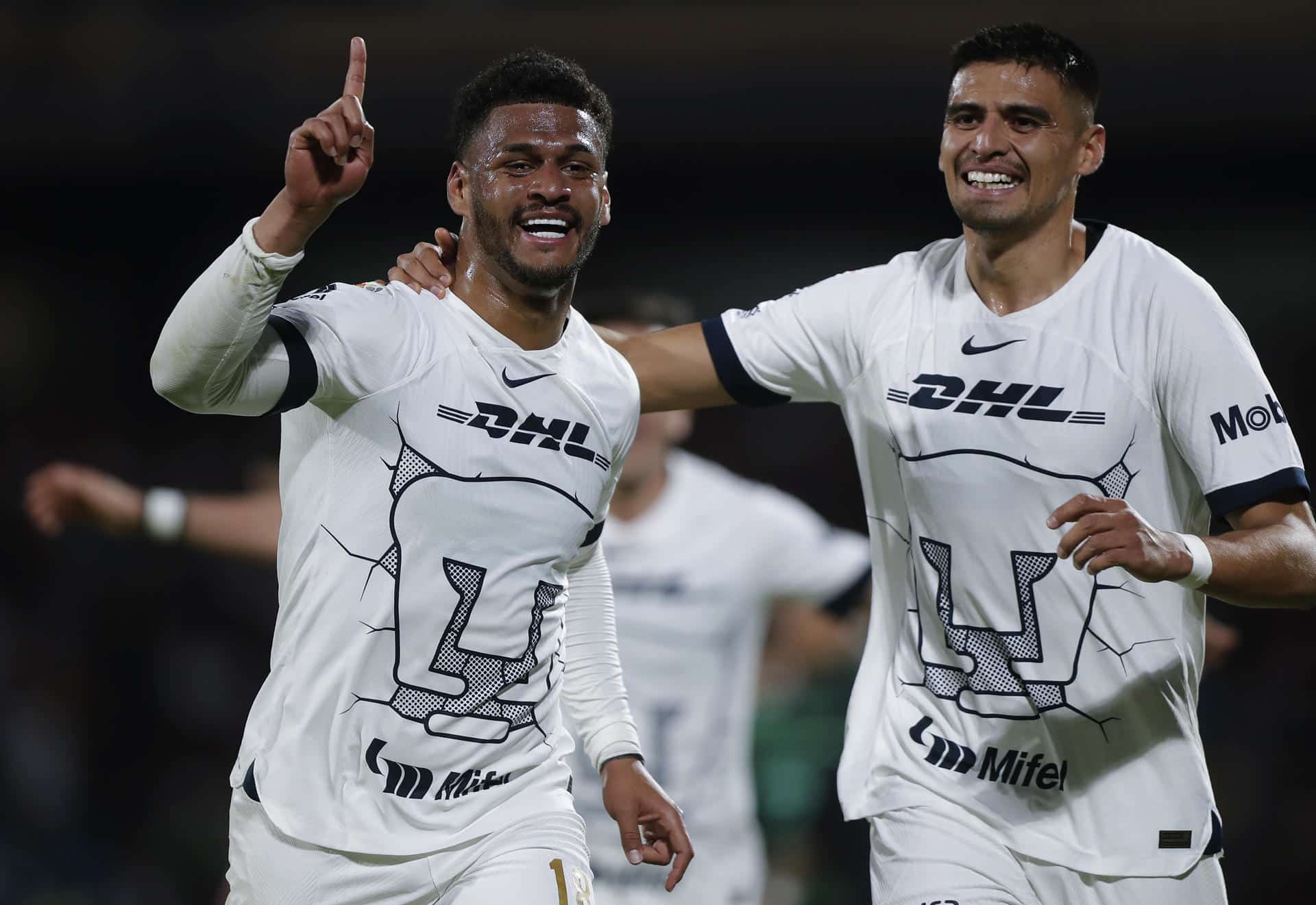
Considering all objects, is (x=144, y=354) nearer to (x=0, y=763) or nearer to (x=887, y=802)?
(x=0, y=763)

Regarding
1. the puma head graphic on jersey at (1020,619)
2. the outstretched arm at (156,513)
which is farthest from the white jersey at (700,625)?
the puma head graphic on jersey at (1020,619)

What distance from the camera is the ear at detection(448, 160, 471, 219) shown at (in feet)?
11.1

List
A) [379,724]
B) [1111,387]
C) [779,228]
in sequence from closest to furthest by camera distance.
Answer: [379,724]
[1111,387]
[779,228]

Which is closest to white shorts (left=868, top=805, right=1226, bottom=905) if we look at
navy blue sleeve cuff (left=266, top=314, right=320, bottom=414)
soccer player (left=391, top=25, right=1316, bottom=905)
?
soccer player (left=391, top=25, right=1316, bottom=905)

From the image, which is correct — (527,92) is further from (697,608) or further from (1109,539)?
(697,608)

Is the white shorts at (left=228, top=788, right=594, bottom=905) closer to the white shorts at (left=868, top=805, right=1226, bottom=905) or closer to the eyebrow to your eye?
the white shorts at (left=868, top=805, right=1226, bottom=905)

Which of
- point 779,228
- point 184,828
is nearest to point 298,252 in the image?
point 184,828

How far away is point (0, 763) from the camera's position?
27.2ft

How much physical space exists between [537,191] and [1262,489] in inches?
65.3

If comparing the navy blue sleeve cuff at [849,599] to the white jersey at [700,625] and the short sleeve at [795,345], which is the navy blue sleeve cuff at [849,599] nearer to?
the white jersey at [700,625]

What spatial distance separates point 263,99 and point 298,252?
22.1ft

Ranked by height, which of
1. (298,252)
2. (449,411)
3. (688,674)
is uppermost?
(298,252)

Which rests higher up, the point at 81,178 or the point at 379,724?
the point at 81,178

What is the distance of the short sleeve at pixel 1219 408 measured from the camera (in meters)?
3.28
